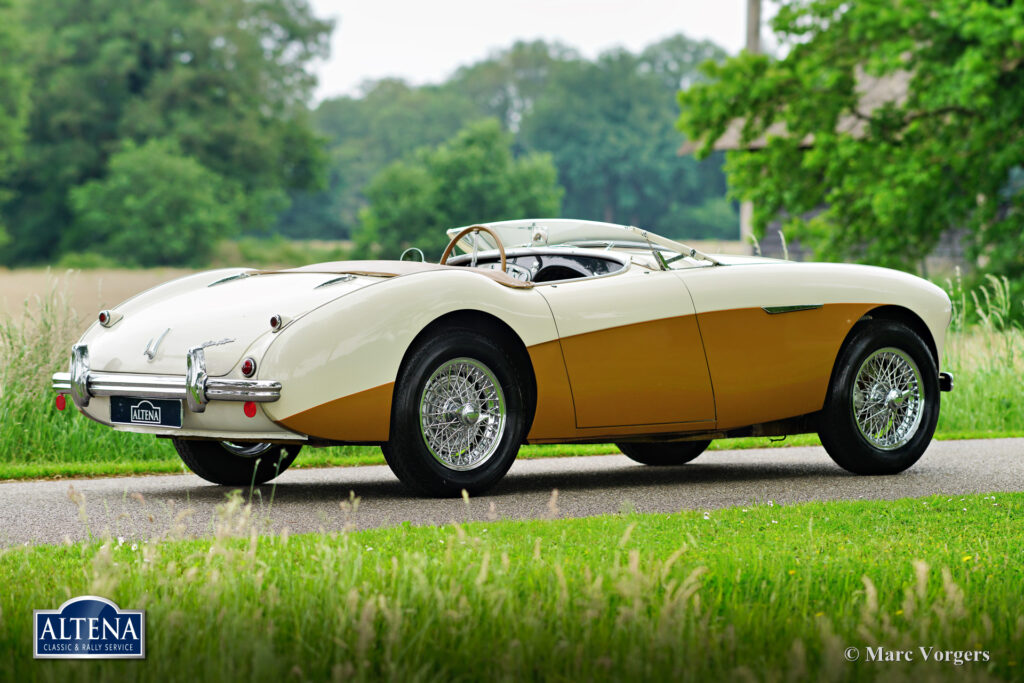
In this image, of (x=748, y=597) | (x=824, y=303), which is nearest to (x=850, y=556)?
(x=748, y=597)

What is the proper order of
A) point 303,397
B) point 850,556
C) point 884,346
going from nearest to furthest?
point 850,556
point 303,397
point 884,346

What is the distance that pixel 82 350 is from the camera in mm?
7031

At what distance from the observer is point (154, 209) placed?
59.6 metres

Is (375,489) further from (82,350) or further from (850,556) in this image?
(850,556)

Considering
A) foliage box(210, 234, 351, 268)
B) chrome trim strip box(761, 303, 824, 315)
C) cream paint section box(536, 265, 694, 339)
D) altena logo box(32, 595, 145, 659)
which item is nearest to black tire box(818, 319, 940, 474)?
chrome trim strip box(761, 303, 824, 315)

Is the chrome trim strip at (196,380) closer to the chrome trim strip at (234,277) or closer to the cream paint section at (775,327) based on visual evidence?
the chrome trim strip at (234,277)

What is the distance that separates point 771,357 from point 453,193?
67.7m

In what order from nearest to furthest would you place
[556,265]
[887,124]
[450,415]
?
[450,415] < [556,265] < [887,124]

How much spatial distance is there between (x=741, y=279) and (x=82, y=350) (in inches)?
146

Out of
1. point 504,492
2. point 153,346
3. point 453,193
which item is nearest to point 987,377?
point 504,492

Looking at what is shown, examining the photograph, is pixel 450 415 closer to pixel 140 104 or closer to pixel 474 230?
pixel 474 230

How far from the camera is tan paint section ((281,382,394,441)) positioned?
632cm

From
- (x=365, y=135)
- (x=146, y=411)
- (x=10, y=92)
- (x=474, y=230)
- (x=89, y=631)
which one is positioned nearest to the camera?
(x=89, y=631)

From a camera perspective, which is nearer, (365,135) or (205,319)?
(205,319)
